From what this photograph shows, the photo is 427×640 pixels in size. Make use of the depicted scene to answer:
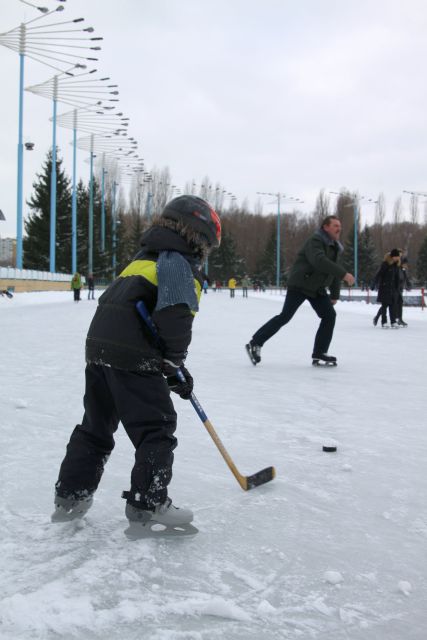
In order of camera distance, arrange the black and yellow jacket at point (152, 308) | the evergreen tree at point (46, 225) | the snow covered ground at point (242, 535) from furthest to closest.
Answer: the evergreen tree at point (46, 225)
the black and yellow jacket at point (152, 308)
the snow covered ground at point (242, 535)

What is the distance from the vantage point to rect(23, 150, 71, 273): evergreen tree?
4528 cm

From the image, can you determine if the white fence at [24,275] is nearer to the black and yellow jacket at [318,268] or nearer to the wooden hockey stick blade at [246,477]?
the black and yellow jacket at [318,268]

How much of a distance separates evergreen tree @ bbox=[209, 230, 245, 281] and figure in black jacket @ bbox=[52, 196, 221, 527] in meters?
76.8

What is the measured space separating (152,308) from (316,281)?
4.44 meters

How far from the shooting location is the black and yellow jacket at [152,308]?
2203mm

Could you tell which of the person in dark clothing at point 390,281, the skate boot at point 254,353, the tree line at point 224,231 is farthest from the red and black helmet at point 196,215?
the tree line at point 224,231

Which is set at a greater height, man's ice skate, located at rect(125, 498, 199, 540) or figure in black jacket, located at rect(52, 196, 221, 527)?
figure in black jacket, located at rect(52, 196, 221, 527)

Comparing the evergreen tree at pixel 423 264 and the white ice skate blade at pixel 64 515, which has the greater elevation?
the evergreen tree at pixel 423 264

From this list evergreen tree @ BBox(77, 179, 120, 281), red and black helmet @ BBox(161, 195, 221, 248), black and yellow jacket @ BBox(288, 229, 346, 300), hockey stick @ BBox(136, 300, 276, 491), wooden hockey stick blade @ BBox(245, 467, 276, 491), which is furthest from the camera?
evergreen tree @ BBox(77, 179, 120, 281)

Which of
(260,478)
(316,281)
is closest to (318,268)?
(316,281)

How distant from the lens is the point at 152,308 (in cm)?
229

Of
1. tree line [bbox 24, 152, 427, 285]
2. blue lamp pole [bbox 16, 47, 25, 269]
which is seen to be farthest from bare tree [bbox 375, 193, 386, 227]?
blue lamp pole [bbox 16, 47, 25, 269]

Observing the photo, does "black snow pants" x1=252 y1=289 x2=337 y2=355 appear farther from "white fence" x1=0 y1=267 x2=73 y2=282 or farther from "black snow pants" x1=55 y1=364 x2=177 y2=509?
"white fence" x1=0 y1=267 x2=73 y2=282

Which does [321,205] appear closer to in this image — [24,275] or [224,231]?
[224,231]
